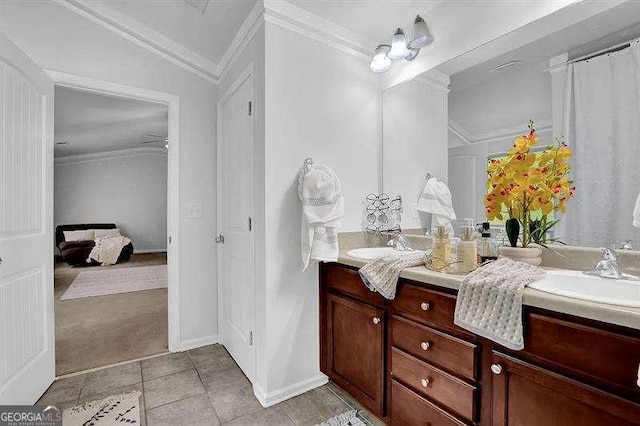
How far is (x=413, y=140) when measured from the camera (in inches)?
80.6

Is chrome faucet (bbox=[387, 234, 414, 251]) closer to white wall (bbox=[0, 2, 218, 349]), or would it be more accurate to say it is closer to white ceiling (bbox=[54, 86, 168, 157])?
white wall (bbox=[0, 2, 218, 349])

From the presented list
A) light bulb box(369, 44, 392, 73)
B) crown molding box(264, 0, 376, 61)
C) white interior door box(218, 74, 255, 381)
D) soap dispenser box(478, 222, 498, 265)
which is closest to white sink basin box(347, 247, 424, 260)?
soap dispenser box(478, 222, 498, 265)

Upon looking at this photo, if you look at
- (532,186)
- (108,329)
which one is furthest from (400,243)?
(108,329)

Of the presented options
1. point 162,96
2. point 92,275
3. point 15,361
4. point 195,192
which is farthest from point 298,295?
point 92,275

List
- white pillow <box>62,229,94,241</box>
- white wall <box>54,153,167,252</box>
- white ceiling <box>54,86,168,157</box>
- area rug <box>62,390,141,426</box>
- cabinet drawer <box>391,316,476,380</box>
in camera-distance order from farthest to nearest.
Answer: white wall <box>54,153,167,252</box>, white pillow <box>62,229,94,241</box>, white ceiling <box>54,86,168,157</box>, area rug <box>62,390,141,426</box>, cabinet drawer <box>391,316,476,380</box>

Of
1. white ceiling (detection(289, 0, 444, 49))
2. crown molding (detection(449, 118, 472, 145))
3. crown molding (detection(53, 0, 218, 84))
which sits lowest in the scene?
crown molding (detection(449, 118, 472, 145))

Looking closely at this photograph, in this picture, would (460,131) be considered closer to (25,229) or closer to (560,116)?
(560,116)

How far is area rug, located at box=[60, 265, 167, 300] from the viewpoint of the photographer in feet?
13.7

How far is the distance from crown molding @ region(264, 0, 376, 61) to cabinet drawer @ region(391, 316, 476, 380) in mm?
1735

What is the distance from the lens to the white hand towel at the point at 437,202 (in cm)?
180

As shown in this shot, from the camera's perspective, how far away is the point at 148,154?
8086 mm

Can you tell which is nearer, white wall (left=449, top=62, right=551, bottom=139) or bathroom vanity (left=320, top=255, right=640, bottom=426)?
bathroom vanity (left=320, top=255, right=640, bottom=426)

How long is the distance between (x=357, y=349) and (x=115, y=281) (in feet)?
15.2

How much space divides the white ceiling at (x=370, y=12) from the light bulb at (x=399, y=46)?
0.46 ft
